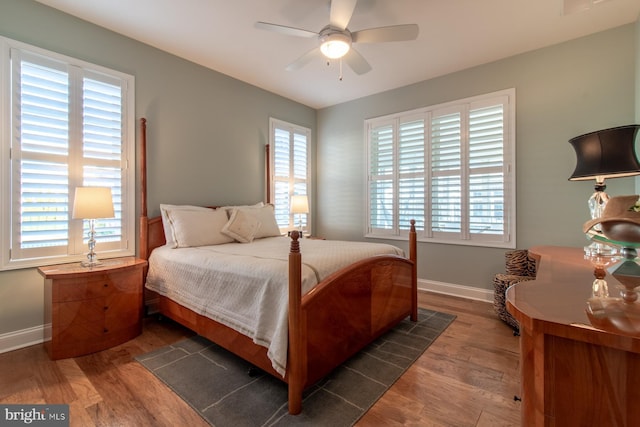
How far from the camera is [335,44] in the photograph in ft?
7.94

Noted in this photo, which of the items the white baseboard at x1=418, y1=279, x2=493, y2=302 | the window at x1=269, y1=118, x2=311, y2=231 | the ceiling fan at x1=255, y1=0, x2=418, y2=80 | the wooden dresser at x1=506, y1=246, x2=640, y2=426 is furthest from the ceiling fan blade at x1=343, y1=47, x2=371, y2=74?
the white baseboard at x1=418, y1=279, x2=493, y2=302

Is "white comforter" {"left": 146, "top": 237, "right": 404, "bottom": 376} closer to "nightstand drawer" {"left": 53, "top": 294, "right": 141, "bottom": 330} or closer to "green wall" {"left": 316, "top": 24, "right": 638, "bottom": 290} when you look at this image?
"nightstand drawer" {"left": 53, "top": 294, "right": 141, "bottom": 330}

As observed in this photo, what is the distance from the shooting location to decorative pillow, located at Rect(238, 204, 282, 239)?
3545mm

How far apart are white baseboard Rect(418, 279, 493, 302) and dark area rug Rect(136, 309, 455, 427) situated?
1.35 meters

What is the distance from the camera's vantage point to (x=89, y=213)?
236 cm

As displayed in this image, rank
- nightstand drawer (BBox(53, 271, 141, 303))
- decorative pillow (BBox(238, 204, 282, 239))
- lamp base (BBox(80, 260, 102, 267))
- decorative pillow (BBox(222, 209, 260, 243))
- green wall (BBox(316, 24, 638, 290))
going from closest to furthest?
nightstand drawer (BBox(53, 271, 141, 303))
lamp base (BBox(80, 260, 102, 267))
green wall (BBox(316, 24, 638, 290))
decorative pillow (BBox(222, 209, 260, 243))
decorative pillow (BBox(238, 204, 282, 239))

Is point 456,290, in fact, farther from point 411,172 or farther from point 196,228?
point 196,228

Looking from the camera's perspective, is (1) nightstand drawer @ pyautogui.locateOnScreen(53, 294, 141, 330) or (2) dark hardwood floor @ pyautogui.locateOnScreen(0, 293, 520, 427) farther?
(1) nightstand drawer @ pyautogui.locateOnScreen(53, 294, 141, 330)

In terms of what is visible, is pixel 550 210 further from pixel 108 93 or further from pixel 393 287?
pixel 108 93

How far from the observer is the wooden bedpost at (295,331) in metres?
1.62

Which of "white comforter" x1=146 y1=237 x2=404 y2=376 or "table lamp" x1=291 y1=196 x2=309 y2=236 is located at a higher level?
"table lamp" x1=291 y1=196 x2=309 y2=236

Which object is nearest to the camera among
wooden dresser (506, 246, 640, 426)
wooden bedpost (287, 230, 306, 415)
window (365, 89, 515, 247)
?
wooden dresser (506, 246, 640, 426)

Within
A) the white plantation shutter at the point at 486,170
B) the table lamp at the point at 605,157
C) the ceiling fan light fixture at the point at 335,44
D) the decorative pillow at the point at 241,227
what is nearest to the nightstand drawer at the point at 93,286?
the decorative pillow at the point at 241,227

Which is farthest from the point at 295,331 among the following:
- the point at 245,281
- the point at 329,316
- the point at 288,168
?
the point at 288,168
